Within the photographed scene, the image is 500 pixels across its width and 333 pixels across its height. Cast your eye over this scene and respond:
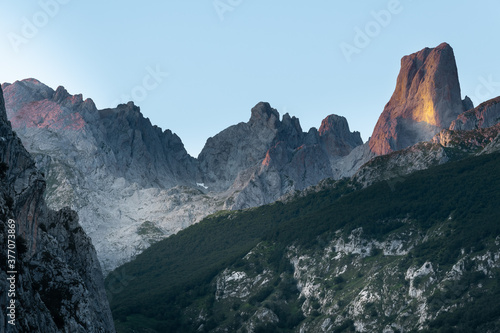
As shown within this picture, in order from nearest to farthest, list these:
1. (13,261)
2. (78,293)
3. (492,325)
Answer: (13,261) < (78,293) < (492,325)

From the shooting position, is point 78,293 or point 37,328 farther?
point 78,293

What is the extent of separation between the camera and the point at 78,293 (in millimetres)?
91688

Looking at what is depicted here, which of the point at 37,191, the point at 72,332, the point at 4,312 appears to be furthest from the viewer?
the point at 37,191

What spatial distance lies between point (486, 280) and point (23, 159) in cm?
14421

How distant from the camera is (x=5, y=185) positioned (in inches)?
3346

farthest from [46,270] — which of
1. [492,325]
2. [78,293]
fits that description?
[492,325]

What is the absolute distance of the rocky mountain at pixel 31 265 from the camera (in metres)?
69.8

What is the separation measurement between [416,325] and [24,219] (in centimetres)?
12847

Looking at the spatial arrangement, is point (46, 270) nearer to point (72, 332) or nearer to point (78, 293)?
point (78, 293)

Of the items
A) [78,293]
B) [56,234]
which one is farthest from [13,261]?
[56,234]

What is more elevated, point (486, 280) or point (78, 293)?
point (78, 293)

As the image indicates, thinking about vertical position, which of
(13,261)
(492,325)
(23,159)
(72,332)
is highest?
(23,159)

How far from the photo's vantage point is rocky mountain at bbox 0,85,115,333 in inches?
2746

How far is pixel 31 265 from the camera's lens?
91375mm
